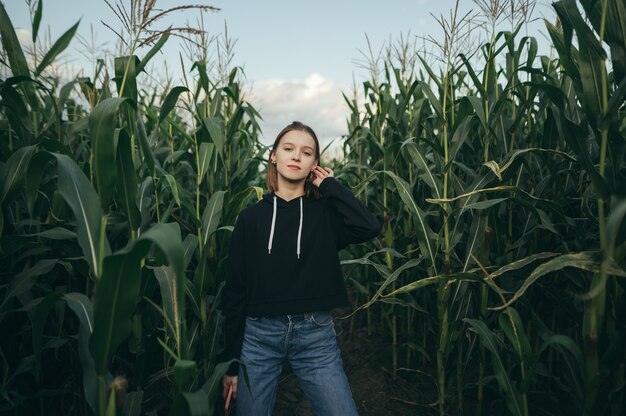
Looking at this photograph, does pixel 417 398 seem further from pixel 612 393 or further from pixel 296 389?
pixel 612 393

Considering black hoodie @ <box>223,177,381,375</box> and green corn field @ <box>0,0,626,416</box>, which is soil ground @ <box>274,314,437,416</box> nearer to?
green corn field @ <box>0,0,626,416</box>

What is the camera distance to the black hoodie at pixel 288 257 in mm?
1891

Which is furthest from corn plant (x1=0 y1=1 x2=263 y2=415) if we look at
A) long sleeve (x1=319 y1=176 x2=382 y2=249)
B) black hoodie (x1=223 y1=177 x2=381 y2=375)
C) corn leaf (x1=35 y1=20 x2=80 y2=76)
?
long sleeve (x1=319 y1=176 x2=382 y2=249)

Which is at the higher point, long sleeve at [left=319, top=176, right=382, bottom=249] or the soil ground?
long sleeve at [left=319, top=176, right=382, bottom=249]

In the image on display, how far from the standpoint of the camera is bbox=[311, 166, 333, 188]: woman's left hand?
2090mm

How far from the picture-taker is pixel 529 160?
2.54 m

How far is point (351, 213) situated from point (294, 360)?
743 millimetres

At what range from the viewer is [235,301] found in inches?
75.9

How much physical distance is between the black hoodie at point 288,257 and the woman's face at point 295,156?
0.14 m

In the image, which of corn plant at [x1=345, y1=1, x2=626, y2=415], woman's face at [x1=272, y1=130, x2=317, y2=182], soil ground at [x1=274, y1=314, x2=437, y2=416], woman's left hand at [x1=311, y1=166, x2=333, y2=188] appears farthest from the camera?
soil ground at [x1=274, y1=314, x2=437, y2=416]

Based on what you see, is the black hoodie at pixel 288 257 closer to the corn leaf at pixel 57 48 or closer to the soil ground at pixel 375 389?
the soil ground at pixel 375 389

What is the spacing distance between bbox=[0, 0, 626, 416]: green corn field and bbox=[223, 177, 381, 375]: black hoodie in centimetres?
21

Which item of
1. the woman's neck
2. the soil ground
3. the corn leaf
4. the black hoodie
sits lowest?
the soil ground

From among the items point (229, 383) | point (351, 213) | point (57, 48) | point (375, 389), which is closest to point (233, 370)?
→ point (229, 383)
